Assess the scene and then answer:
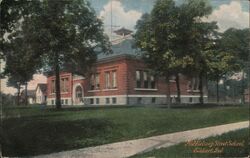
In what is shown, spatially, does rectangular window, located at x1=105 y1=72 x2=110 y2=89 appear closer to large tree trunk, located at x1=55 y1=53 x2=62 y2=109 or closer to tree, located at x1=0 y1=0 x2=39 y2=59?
large tree trunk, located at x1=55 y1=53 x2=62 y2=109

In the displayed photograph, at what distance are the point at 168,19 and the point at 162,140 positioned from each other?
2015 mm

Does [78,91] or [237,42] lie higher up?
[237,42]

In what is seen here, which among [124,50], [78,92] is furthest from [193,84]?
[78,92]

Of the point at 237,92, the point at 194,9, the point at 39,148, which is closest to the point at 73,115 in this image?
the point at 39,148

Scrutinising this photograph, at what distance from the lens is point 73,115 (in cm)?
676

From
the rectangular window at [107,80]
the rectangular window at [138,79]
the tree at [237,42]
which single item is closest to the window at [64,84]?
the rectangular window at [107,80]

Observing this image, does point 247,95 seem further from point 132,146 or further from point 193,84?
point 132,146

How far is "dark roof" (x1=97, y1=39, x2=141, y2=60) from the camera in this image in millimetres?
7047

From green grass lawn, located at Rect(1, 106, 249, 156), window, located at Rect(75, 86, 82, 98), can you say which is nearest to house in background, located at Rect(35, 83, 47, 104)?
green grass lawn, located at Rect(1, 106, 249, 156)

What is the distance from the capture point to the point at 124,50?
730 centimetres

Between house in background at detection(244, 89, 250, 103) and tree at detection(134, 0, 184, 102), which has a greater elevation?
tree at detection(134, 0, 184, 102)

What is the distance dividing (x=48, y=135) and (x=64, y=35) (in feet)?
4.75

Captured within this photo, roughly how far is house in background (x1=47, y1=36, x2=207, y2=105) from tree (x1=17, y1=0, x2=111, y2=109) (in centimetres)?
14

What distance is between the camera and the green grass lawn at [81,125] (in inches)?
250
